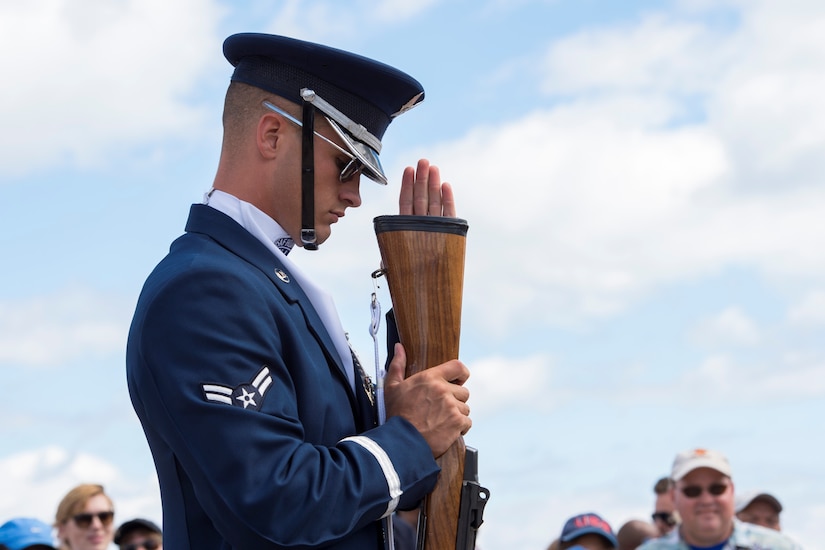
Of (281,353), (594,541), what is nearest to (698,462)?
(594,541)

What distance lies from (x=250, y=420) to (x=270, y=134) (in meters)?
1.04

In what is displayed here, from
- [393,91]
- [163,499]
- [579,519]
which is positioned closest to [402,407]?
[163,499]

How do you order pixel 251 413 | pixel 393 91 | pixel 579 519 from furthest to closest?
pixel 579 519 → pixel 393 91 → pixel 251 413

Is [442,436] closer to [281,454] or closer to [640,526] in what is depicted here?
[281,454]

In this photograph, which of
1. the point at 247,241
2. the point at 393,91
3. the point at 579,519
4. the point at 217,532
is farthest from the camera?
the point at 579,519

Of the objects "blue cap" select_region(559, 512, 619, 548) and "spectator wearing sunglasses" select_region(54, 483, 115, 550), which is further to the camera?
"blue cap" select_region(559, 512, 619, 548)

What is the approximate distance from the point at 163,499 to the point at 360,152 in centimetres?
125

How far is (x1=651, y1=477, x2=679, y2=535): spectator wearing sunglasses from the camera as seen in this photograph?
34.6 feet

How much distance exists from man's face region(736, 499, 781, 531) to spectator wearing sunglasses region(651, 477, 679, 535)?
0.66 m

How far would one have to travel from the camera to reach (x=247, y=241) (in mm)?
3885

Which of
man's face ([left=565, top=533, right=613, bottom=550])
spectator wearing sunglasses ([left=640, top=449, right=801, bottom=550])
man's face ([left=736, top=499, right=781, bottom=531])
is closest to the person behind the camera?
spectator wearing sunglasses ([left=640, top=449, right=801, bottom=550])

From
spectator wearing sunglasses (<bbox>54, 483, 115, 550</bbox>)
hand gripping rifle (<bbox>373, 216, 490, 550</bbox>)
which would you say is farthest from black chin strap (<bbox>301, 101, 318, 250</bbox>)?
spectator wearing sunglasses (<bbox>54, 483, 115, 550</bbox>)

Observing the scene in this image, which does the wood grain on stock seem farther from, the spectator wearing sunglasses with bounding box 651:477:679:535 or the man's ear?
the spectator wearing sunglasses with bounding box 651:477:679:535

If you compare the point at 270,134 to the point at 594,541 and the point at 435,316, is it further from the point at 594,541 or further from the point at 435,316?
the point at 594,541
